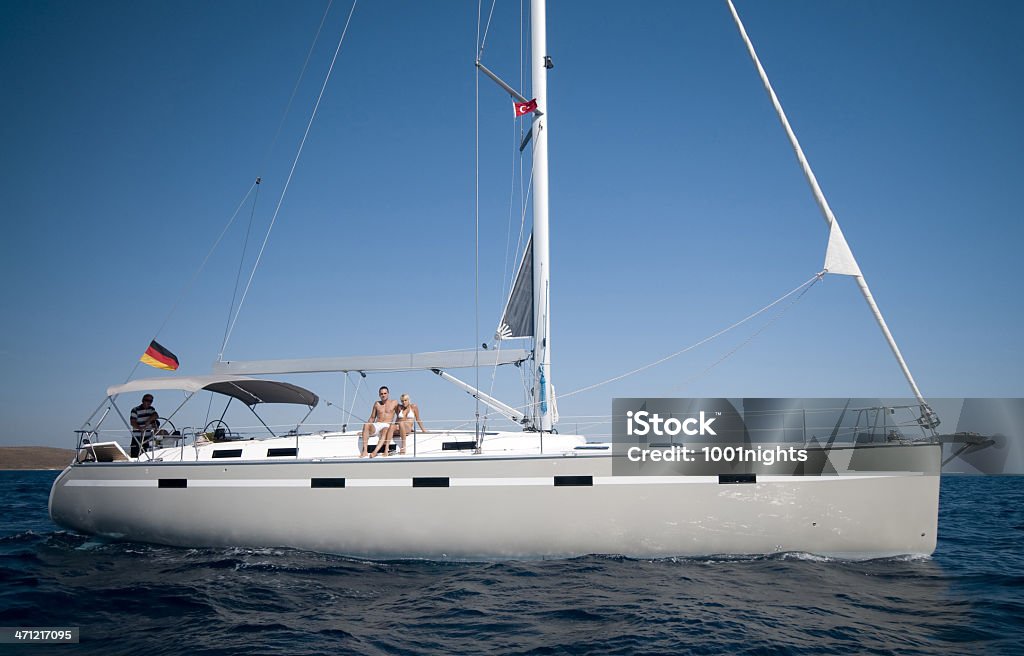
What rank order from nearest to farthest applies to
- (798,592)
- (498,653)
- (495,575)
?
(498,653) < (798,592) < (495,575)

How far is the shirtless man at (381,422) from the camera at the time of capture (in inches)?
389

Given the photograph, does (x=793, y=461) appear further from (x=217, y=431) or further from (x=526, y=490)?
(x=217, y=431)

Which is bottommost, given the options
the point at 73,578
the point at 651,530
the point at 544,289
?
the point at 73,578

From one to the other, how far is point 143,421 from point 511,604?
8294 millimetres

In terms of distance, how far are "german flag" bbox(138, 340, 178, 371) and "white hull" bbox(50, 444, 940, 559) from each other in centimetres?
297

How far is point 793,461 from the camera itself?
8.54m

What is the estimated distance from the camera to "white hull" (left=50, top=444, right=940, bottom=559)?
27.8ft

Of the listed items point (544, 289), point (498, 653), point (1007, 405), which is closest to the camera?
point (498, 653)

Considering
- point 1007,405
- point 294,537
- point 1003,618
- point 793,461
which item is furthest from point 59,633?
point 1007,405

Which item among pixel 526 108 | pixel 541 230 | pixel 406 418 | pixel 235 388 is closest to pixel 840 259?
pixel 541 230

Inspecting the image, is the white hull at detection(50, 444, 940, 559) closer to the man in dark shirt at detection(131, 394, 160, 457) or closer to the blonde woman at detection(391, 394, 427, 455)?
the blonde woman at detection(391, 394, 427, 455)

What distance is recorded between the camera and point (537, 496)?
8.78 meters

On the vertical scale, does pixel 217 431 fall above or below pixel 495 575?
above

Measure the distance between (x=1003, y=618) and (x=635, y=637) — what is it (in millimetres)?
4046
